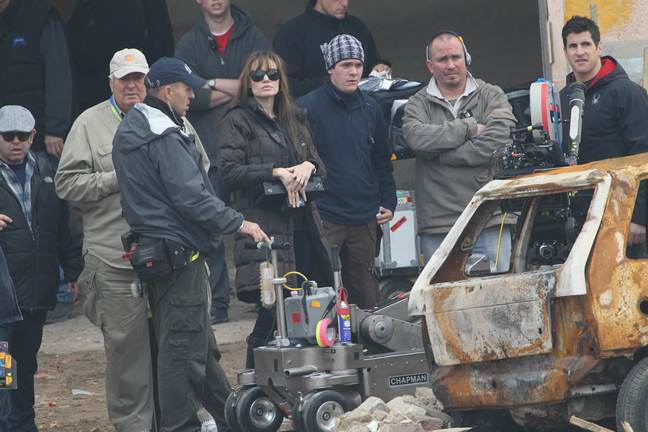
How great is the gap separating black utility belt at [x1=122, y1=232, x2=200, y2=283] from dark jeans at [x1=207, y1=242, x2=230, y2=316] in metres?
3.39

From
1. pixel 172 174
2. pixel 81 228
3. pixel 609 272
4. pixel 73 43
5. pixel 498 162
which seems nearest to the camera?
pixel 609 272

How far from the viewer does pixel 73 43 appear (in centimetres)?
1299

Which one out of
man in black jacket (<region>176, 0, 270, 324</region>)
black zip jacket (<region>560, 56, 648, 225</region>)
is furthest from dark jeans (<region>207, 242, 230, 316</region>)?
black zip jacket (<region>560, 56, 648, 225</region>)

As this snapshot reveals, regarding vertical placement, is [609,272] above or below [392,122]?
below

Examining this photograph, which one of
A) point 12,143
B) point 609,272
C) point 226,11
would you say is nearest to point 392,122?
point 226,11

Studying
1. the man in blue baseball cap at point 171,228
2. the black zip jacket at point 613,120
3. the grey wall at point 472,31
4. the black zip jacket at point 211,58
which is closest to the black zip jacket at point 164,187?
the man in blue baseball cap at point 171,228

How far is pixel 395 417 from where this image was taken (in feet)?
28.0

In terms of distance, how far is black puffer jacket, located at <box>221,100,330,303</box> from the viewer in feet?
31.5

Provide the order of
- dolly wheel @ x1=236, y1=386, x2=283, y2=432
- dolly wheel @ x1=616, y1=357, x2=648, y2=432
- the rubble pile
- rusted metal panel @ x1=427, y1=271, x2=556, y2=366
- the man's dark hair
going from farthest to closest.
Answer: the man's dark hair → dolly wheel @ x1=236, y1=386, x2=283, y2=432 → the rubble pile → rusted metal panel @ x1=427, y1=271, x2=556, y2=366 → dolly wheel @ x1=616, y1=357, x2=648, y2=432

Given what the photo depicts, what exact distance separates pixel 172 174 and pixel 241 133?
121 cm

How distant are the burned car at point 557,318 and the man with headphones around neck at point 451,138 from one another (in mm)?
1607

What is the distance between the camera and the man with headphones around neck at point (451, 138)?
10.2m

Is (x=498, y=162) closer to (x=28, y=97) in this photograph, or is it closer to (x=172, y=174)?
(x=172, y=174)

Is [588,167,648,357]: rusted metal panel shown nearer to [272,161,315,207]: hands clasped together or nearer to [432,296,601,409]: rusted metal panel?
[432,296,601,409]: rusted metal panel
